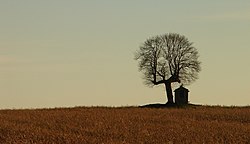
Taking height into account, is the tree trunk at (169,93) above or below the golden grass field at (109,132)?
above

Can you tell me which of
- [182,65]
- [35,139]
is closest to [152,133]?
[35,139]

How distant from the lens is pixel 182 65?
66.6 meters

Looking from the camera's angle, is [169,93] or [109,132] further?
[169,93]

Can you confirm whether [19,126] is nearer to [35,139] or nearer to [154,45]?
[35,139]

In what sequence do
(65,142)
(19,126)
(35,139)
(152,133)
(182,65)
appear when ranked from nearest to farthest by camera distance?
(65,142)
(35,139)
(152,133)
(19,126)
(182,65)

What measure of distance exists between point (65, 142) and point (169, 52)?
4731 cm

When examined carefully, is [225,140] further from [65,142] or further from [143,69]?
[143,69]

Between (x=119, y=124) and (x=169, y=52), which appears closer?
(x=119, y=124)

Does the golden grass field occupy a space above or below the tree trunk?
below

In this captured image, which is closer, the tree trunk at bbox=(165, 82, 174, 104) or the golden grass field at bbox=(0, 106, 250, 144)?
the golden grass field at bbox=(0, 106, 250, 144)

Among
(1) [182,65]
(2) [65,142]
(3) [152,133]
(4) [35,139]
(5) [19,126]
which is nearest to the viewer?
(2) [65,142]

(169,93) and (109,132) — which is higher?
(169,93)

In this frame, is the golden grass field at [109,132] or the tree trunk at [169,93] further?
the tree trunk at [169,93]

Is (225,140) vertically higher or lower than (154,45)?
lower
